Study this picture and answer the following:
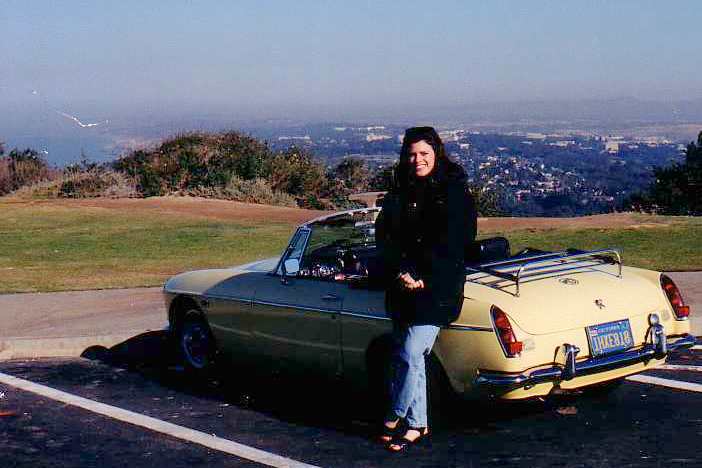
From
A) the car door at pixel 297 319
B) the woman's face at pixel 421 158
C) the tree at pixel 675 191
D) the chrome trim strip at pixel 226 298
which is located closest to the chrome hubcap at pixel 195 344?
the chrome trim strip at pixel 226 298

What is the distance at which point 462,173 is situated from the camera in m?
5.79

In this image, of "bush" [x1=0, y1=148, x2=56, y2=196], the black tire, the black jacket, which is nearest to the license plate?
the black jacket

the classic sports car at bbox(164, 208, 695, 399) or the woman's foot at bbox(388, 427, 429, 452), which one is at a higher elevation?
the classic sports car at bbox(164, 208, 695, 399)

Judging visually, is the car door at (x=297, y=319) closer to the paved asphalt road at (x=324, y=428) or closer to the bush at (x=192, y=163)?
the paved asphalt road at (x=324, y=428)

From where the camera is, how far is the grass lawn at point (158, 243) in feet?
43.8

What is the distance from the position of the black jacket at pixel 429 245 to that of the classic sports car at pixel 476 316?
262mm

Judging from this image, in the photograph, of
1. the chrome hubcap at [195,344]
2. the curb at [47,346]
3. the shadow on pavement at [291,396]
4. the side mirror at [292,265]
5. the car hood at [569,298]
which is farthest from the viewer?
the curb at [47,346]

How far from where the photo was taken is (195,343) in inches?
320

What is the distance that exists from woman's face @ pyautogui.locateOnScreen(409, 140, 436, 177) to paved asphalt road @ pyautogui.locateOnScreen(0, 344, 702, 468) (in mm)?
1432

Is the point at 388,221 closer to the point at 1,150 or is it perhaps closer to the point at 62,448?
the point at 62,448

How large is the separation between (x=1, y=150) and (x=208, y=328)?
3485 cm

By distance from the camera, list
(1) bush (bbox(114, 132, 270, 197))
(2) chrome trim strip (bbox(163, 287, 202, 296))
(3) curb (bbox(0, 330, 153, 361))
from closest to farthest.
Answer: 1. (2) chrome trim strip (bbox(163, 287, 202, 296))
2. (3) curb (bbox(0, 330, 153, 361))
3. (1) bush (bbox(114, 132, 270, 197))

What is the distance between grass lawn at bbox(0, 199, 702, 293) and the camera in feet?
43.8

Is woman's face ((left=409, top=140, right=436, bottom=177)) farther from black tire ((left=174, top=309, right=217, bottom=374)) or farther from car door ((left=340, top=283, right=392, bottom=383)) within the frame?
black tire ((left=174, top=309, right=217, bottom=374))
